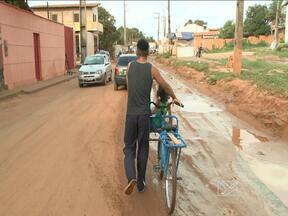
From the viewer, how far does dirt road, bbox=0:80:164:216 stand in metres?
5.50

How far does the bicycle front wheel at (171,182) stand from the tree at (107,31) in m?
69.1

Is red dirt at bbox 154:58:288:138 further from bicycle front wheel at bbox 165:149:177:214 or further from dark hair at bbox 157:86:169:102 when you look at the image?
bicycle front wheel at bbox 165:149:177:214

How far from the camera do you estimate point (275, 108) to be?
12.2 metres

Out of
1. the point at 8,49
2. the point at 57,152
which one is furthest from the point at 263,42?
the point at 57,152

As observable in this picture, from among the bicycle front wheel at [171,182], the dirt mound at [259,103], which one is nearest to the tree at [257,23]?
the dirt mound at [259,103]

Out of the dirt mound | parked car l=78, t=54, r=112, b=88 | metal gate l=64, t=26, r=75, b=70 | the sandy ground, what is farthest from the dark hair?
metal gate l=64, t=26, r=75, b=70

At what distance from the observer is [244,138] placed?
985 cm

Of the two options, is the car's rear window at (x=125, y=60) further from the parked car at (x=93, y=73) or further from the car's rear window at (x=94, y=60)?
the car's rear window at (x=94, y=60)

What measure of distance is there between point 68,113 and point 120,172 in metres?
6.72

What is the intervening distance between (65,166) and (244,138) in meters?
4.51

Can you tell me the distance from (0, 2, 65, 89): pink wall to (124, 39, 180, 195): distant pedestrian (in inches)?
623

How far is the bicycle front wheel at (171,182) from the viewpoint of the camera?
16.8ft

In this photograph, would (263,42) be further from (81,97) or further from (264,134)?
(264,134)

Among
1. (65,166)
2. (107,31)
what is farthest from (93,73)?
(107,31)
